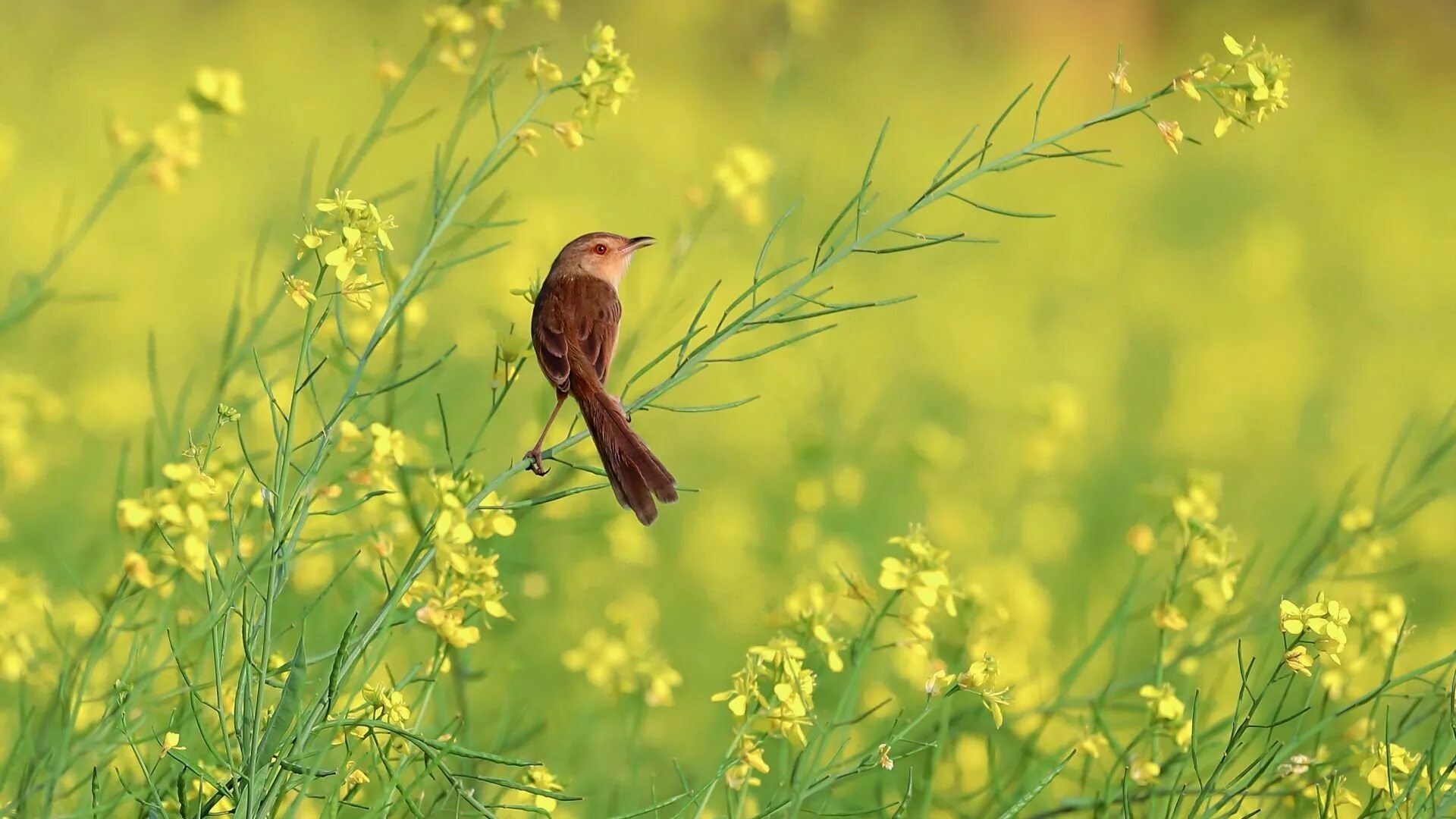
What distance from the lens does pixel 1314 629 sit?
2.03 meters

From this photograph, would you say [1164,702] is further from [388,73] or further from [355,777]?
[388,73]

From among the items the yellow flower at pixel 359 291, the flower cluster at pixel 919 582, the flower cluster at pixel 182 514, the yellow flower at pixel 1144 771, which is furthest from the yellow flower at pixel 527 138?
the yellow flower at pixel 1144 771

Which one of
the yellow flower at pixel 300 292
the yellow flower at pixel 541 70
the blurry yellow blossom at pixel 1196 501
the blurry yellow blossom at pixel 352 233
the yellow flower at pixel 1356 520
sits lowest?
the yellow flower at pixel 1356 520

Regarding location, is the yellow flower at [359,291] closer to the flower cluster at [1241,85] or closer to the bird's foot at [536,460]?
the bird's foot at [536,460]

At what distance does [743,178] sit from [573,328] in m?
0.84

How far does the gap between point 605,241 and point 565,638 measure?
1723 mm

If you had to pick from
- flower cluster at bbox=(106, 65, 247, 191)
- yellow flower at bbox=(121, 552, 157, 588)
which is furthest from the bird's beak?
yellow flower at bbox=(121, 552, 157, 588)

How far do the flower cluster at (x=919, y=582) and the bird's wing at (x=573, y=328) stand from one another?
775 millimetres

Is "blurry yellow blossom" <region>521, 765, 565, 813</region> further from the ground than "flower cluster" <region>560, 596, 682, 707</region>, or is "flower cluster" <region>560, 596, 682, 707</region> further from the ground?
"flower cluster" <region>560, 596, 682, 707</region>

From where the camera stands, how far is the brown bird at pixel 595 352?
2.46 m

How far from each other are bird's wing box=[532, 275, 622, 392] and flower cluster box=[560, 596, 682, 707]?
58cm

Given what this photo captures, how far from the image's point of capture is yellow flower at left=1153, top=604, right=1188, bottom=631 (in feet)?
8.57

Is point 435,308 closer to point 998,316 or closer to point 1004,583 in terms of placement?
point 998,316

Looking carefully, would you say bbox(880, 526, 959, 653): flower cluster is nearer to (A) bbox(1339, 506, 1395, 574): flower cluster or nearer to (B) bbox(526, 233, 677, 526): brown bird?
(B) bbox(526, 233, 677, 526): brown bird
